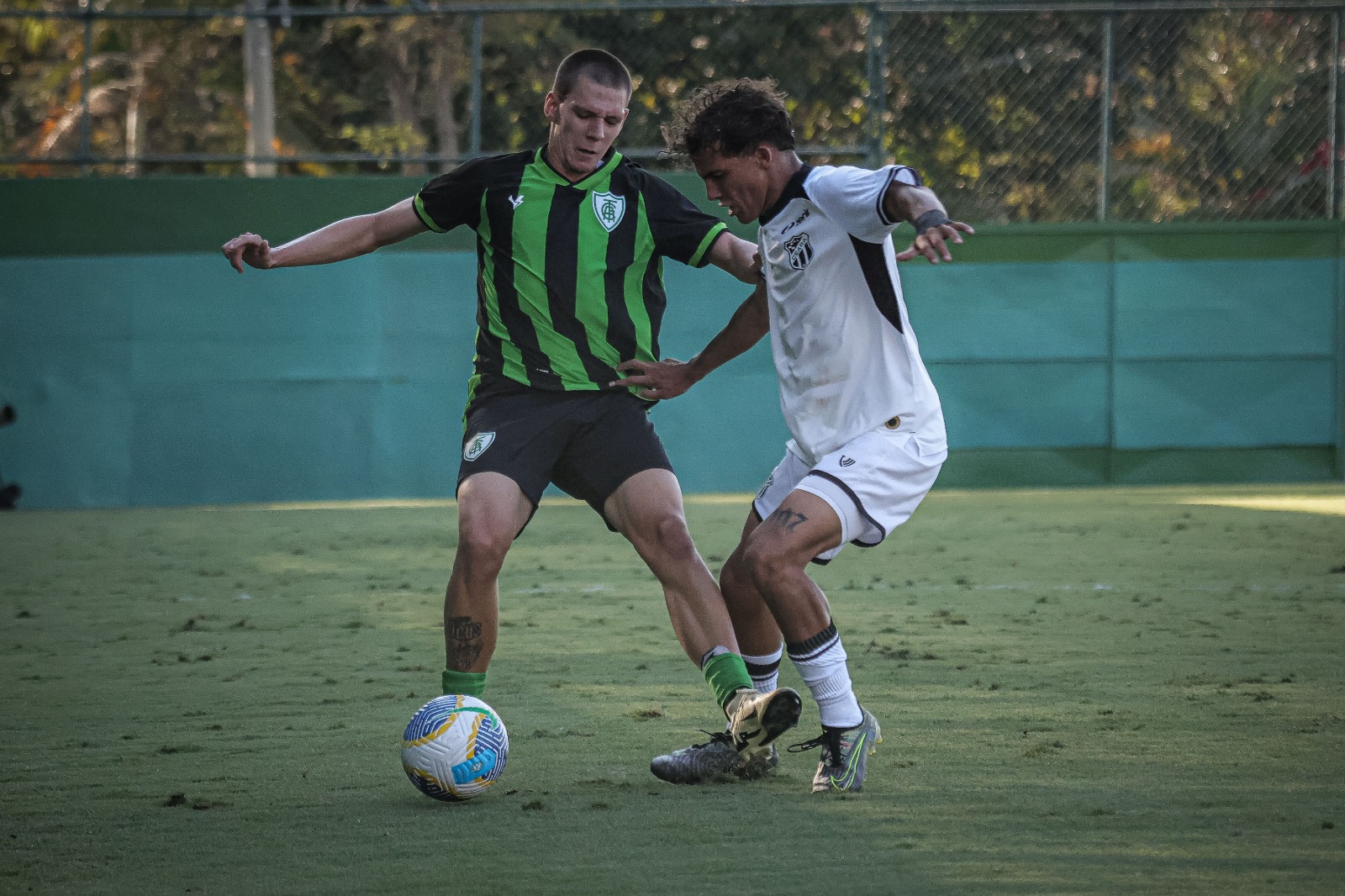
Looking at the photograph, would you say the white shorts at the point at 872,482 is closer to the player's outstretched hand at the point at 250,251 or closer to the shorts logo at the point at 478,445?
the shorts logo at the point at 478,445

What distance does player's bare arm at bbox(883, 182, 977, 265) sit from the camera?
4.00m

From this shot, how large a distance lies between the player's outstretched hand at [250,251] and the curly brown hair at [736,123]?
4.49 ft

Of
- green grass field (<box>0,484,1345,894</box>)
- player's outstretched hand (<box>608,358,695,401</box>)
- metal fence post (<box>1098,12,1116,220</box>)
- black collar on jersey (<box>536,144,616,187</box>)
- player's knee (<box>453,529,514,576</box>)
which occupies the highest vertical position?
metal fence post (<box>1098,12,1116,220</box>)

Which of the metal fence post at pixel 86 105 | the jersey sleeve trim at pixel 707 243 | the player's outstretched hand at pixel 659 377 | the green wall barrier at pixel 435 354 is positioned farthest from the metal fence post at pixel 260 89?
the player's outstretched hand at pixel 659 377

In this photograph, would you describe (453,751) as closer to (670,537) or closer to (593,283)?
(670,537)

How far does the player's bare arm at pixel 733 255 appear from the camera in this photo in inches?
205

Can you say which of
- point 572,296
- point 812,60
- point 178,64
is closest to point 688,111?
point 572,296

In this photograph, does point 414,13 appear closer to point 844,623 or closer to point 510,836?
point 844,623

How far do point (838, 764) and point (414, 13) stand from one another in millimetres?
13146

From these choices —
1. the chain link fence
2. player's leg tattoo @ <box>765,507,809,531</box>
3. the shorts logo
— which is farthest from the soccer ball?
the chain link fence

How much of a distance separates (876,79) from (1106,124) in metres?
2.45

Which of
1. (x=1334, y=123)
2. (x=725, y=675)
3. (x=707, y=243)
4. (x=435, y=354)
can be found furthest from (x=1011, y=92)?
(x=725, y=675)

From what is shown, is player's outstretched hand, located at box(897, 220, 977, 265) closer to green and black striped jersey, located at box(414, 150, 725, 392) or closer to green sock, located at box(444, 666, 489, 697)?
green and black striped jersey, located at box(414, 150, 725, 392)

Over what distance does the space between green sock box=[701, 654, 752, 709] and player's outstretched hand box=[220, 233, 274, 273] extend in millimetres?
1864
